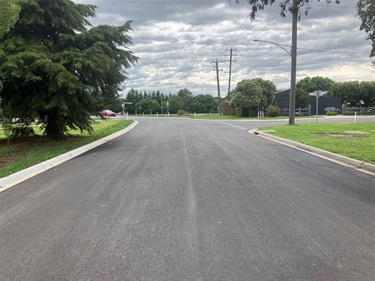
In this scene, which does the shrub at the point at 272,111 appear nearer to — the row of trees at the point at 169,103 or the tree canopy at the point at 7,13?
the tree canopy at the point at 7,13

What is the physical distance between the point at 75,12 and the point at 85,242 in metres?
13.6

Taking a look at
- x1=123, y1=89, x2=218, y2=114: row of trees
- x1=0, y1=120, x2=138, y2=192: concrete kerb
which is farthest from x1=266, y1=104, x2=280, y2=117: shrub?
x1=123, y1=89, x2=218, y2=114: row of trees

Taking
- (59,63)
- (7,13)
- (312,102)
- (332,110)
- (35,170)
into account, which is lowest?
(35,170)

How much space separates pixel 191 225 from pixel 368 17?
8020 mm

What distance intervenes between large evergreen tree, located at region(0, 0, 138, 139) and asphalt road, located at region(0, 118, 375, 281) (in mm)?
5653

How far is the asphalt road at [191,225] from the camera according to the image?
3836 millimetres

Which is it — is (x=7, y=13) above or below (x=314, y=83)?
below

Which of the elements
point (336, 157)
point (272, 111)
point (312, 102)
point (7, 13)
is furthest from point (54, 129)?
point (312, 102)

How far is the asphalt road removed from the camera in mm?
3836

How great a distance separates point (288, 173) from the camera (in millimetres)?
8867

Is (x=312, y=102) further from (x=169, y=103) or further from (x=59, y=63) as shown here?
(x=169, y=103)

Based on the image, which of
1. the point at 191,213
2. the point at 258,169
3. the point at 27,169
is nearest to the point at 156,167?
the point at 258,169

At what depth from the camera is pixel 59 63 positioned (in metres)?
13.7

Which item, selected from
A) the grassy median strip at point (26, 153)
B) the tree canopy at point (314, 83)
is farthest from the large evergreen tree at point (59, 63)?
the tree canopy at point (314, 83)
